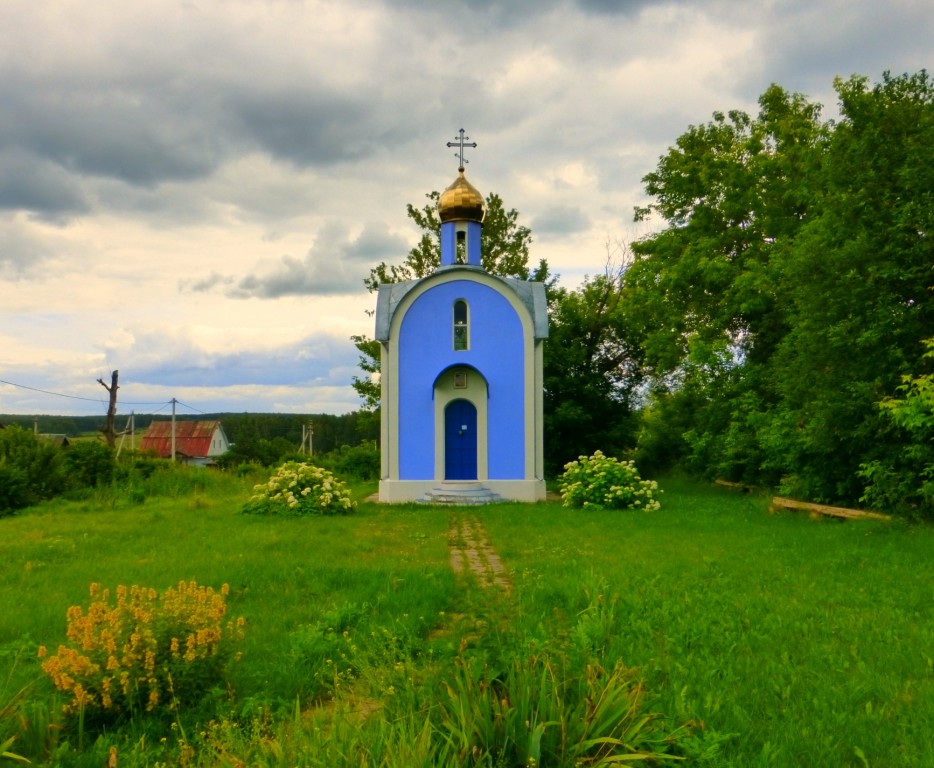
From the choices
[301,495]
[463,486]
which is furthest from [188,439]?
[301,495]

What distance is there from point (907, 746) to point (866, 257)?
1016cm

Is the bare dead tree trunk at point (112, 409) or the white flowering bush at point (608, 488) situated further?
the bare dead tree trunk at point (112, 409)

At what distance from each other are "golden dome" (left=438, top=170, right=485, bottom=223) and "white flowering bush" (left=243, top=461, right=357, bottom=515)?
753 centimetres

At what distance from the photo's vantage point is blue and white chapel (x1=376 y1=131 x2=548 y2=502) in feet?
55.6

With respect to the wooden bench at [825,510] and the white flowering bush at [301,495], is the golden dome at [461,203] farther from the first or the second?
the wooden bench at [825,510]

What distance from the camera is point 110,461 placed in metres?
20.3

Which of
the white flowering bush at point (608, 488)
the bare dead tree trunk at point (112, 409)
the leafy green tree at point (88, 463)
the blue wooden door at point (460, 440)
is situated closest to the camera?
the white flowering bush at point (608, 488)

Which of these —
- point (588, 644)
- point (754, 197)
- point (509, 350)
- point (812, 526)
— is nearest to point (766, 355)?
point (754, 197)

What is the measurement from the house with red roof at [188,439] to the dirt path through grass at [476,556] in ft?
151

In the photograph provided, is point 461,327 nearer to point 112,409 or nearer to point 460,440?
point 460,440

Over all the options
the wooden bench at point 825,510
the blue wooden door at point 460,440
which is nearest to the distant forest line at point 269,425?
the blue wooden door at point 460,440

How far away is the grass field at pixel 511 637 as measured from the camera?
357cm

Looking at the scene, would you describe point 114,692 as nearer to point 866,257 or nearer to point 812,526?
point 812,526

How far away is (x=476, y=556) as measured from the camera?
30.3 ft
